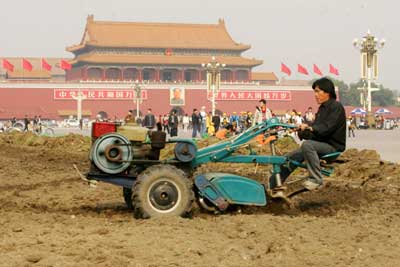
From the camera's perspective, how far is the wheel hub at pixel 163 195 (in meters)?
8.20

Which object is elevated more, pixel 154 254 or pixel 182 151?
pixel 182 151

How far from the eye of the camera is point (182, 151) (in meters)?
8.55

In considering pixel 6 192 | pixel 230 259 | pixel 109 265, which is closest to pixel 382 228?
pixel 230 259

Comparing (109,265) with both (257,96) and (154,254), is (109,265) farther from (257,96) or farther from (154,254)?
(257,96)

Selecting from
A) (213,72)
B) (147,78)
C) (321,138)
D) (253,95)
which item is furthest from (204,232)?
(147,78)

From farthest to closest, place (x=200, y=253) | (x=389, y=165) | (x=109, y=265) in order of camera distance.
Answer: (x=389, y=165), (x=200, y=253), (x=109, y=265)

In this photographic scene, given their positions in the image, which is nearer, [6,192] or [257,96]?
[6,192]

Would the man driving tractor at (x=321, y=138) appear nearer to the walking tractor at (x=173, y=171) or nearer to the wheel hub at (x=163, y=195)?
the walking tractor at (x=173, y=171)

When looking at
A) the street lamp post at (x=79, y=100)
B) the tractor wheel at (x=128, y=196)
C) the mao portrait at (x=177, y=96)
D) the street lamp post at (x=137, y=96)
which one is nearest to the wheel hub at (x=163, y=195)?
the tractor wheel at (x=128, y=196)

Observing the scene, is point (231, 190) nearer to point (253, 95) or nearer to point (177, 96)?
point (177, 96)

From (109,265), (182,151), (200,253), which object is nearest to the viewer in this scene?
(109,265)

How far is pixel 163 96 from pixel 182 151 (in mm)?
86954

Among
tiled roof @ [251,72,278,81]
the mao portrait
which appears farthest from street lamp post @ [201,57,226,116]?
tiled roof @ [251,72,278,81]

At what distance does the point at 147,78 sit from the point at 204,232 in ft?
311
